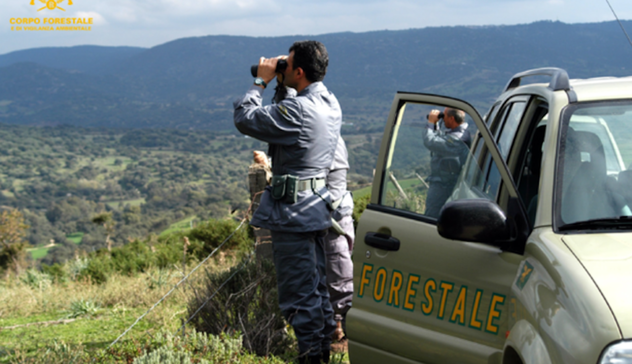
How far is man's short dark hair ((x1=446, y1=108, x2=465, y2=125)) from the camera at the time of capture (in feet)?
8.40

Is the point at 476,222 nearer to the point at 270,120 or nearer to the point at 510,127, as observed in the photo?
the point at 510,127

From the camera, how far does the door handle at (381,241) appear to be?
263cm

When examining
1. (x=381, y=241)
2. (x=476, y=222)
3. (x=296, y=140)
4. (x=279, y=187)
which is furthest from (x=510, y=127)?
(x=279, y=187)

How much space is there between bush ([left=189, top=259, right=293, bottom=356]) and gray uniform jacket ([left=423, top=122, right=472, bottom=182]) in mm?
1890

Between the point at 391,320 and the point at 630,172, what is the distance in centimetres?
115

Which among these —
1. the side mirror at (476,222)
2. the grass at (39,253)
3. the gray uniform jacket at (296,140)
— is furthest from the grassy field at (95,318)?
the grass at (39,253)

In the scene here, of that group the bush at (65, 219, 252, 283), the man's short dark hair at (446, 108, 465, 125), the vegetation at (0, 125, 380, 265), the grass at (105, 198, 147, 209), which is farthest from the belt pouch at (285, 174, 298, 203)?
the grass at (105, 198, 147, 209)

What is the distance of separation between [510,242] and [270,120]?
1837 millimetres

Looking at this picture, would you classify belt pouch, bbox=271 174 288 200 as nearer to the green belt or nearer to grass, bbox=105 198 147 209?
the green belt

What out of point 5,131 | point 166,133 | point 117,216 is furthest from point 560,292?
point 5,131

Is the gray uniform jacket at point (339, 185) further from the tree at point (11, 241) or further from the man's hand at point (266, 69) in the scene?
the tree at point (11, 241)

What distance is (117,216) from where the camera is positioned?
79.4 metres

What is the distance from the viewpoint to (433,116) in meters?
2.67

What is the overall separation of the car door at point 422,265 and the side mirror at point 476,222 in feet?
0.46
